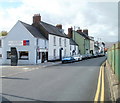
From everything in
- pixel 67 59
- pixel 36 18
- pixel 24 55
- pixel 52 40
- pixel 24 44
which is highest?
pixel 36 18

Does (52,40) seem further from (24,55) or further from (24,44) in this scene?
(24,55)

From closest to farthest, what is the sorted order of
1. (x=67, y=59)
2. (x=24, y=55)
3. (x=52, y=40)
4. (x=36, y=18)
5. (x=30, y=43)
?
(x=30, y=43) < (x=24, y=55) < (x=67, y=59) < (x=36, y=18) < (x=52, y=40)

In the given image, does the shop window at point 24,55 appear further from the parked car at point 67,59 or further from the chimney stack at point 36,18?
the chimney stack at point 36,18

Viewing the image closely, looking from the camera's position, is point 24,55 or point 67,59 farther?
point 67,59

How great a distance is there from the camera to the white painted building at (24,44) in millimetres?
35938

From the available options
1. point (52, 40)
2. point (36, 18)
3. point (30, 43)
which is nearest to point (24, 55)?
point (30, 43)

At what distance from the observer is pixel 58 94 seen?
8.77m

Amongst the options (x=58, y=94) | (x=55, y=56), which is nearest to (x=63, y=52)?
(x=55, y=56)

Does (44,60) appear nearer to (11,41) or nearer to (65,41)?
(11,41)

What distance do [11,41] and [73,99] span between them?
31.6m

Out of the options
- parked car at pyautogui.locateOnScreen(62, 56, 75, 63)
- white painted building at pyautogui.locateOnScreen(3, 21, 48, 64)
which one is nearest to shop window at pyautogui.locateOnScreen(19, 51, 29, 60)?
white painted building at pyautogui.locateOnScreen(3, 21, 48, 64)

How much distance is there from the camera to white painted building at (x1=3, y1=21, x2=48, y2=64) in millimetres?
35938

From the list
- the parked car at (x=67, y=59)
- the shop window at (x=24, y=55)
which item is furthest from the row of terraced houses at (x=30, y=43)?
the parked car at (x=67, y=59)

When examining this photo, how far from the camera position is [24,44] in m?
36.6
